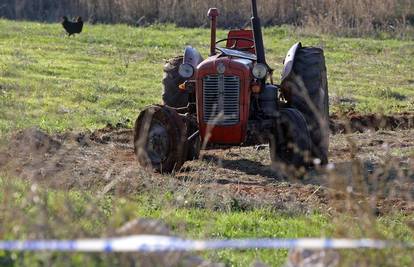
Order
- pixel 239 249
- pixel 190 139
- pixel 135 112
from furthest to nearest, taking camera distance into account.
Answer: pixel 135 112
pixel 190 139
pixel 239 249

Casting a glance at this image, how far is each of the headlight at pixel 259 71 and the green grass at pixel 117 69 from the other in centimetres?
250

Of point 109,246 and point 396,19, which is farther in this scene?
point 396,19

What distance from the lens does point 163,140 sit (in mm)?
10406

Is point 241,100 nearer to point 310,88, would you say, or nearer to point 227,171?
point 227,171

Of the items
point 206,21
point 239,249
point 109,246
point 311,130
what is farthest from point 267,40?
point 109,246

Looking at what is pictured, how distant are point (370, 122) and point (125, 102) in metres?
3.88

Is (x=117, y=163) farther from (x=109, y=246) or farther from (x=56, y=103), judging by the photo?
(x=109, y=246)

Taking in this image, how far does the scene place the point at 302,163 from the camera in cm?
1075

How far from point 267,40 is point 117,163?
1445 cm

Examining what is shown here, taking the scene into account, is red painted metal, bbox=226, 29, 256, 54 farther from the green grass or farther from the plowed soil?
the green grass

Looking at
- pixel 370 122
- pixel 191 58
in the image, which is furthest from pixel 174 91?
pixel 370 122

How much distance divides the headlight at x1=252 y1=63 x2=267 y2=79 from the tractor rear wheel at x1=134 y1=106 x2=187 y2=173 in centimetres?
95

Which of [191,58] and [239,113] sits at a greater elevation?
[191,58]

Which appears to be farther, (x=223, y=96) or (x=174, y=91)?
(x=174, y=91)
